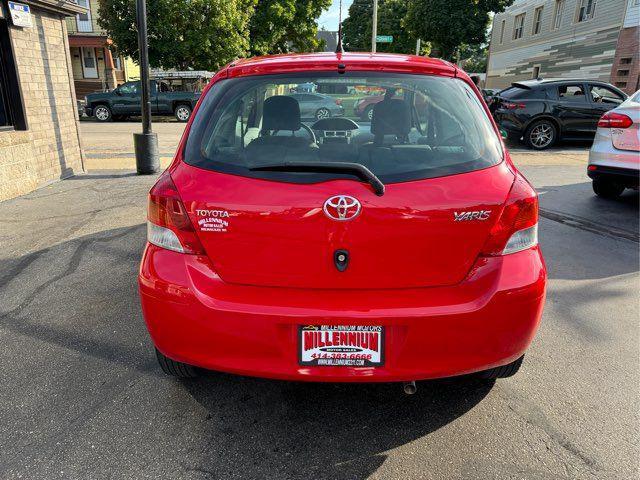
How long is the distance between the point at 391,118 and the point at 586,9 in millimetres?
27868

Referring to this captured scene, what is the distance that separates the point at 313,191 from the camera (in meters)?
2.13

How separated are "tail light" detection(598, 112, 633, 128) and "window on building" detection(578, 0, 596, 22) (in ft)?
71.2

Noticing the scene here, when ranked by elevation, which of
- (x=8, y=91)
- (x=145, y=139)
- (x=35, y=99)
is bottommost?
(x=145, y=139)

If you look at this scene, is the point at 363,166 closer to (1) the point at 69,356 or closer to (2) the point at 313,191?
(2) the point at 313,191

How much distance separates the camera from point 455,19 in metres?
29.8

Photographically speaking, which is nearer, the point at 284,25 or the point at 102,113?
the point at 102,113

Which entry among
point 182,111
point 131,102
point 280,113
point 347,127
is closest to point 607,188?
point 347,127

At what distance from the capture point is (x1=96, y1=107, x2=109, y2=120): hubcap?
69.6 ft

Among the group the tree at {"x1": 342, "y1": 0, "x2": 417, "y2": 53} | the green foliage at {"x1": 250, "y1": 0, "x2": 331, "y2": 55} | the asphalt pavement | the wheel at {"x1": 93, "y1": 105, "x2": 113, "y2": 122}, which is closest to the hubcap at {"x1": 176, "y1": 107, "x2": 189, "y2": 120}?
the wheel at {"x1": 93, "y1": 105, "x2": 113, "y2": 122}

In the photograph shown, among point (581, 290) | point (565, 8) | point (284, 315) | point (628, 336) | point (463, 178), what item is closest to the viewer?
point (284, 315)

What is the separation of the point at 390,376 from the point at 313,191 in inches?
33.9

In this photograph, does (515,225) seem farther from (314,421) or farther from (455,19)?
(455,19)

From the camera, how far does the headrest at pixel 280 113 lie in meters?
2.77

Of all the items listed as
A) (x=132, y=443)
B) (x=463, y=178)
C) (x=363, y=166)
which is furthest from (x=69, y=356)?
(x=463, y=178)
